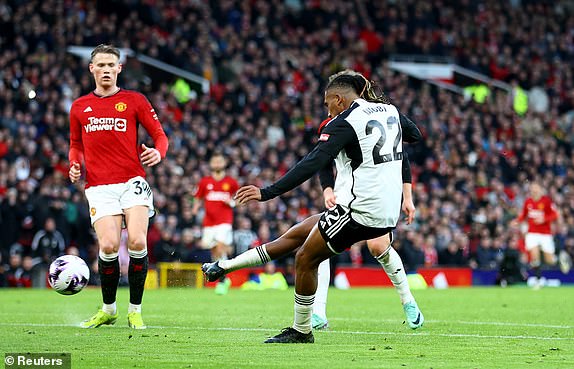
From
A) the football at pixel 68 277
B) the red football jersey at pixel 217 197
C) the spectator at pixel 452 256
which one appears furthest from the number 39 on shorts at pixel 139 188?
the spectator at pixel 452 256

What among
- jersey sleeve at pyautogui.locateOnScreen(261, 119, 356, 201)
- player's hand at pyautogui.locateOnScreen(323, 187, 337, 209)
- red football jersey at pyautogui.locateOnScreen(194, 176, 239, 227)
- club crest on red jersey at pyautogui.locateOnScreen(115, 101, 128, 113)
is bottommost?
red football jersey at pyautogui.locateOnScreen(194, 176, 239, 227)

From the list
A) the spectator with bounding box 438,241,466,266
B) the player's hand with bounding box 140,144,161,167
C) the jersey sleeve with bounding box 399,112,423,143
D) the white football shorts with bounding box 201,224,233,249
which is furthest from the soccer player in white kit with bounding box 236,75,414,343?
the spectator with bounding box 438,241,466,266

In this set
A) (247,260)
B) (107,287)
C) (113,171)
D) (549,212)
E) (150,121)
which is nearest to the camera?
(247,260)

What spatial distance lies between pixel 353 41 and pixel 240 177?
9.16m

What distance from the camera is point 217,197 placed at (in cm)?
1997

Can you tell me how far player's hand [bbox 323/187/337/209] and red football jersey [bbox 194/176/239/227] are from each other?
10.3m

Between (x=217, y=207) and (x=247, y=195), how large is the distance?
41.3 feet

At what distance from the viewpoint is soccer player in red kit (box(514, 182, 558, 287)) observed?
75.4 feet

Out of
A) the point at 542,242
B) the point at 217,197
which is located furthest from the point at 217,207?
the point at 542,242

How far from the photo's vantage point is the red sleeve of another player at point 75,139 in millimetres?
9992

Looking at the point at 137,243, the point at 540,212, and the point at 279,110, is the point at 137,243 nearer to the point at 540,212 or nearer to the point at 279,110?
the point at 540,212

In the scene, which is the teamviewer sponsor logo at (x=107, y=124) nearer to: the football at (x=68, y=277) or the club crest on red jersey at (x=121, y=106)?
the club crest on red jersey at (x=121, y=106)

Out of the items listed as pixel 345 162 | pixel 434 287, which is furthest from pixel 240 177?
pixel 345 162

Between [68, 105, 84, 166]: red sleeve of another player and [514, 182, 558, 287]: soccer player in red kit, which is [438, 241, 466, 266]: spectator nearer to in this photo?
[514, 182, 558, 287]: soccer player in red kit
